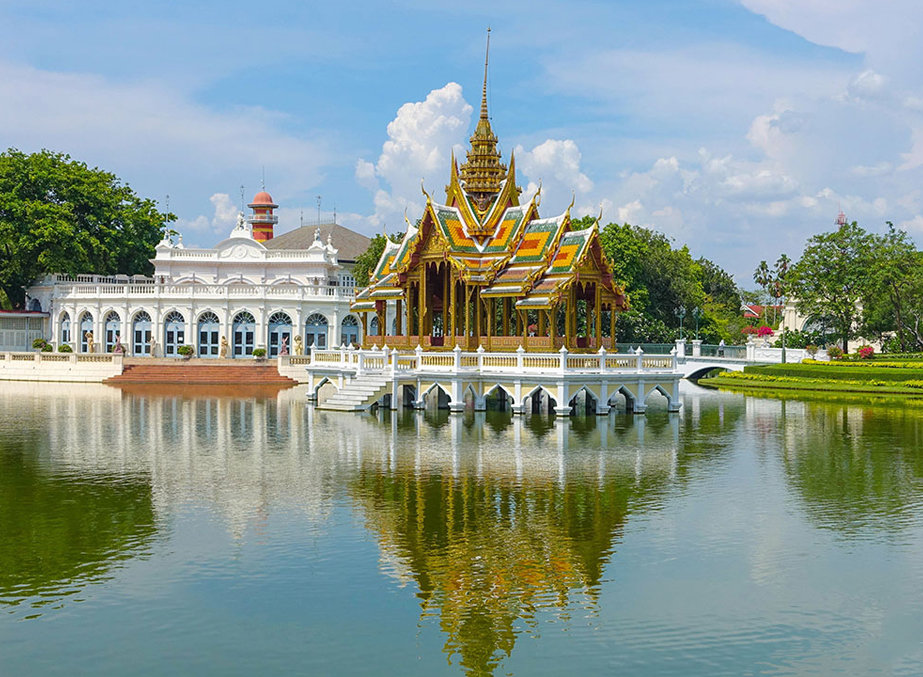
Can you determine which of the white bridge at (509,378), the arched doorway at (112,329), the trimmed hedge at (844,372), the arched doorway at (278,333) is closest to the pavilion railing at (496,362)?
the white bridge at (509,378)

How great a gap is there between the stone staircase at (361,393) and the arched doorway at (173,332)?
28064 millimetres

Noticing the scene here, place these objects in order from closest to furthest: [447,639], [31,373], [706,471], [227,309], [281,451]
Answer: [447,639], [706,471], [281,451], [31,373], [227,309]

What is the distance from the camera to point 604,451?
26.6 metres

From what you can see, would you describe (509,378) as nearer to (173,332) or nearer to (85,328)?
(173,332)

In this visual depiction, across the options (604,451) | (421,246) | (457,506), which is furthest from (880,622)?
(421,246)

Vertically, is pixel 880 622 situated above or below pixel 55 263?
below

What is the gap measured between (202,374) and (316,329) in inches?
394

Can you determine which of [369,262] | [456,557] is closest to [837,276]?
[369,262]

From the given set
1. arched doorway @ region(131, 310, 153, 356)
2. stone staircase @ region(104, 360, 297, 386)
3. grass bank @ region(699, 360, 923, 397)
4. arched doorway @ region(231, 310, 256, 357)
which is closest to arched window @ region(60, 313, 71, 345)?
arched doorway @ region(131, 310, 153, 356)

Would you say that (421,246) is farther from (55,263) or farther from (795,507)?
(55,263)

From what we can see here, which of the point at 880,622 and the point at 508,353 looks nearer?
the point at 880,622

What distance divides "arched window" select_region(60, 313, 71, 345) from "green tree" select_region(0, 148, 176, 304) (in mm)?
3019

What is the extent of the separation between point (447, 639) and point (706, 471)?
13.3 metres

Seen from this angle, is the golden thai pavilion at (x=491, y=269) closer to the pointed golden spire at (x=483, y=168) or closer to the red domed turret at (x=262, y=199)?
the pointed golden spire at (x=483, y=168)
